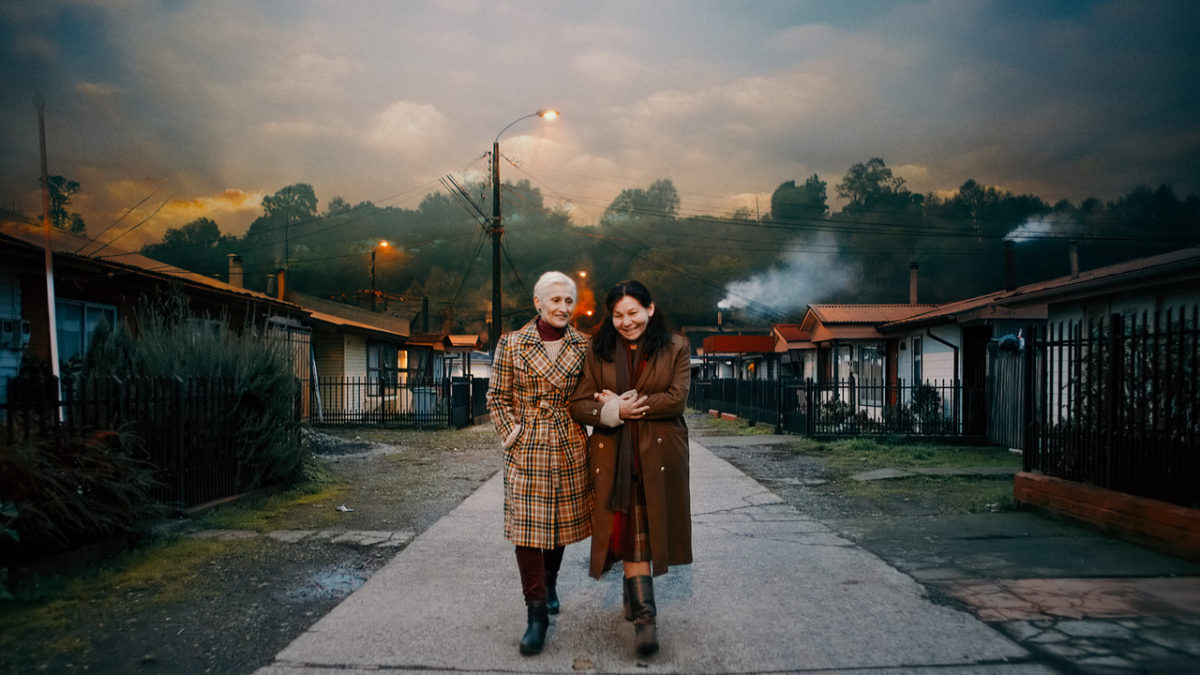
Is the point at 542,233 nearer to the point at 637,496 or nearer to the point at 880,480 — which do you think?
the point at 880,480

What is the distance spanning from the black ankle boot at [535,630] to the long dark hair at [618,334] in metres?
1.21

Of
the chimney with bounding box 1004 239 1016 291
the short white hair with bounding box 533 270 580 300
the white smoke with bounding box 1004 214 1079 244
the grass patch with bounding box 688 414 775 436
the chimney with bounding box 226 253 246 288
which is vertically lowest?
the grass patch with bounding box 688 414 775 436

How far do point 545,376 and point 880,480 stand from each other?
7.21 meters

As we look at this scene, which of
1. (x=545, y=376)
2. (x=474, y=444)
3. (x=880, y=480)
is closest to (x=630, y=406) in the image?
(x=545, y=376)

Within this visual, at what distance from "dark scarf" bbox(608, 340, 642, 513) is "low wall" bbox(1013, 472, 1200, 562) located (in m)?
4.23

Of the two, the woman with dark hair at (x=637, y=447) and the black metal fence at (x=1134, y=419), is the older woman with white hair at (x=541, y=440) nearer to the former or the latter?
the woman with dark hair at (x=637, y=447)

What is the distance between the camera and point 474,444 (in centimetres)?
1467

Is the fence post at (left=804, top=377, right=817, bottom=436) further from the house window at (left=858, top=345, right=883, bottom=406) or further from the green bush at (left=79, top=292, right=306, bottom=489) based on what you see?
the green bush at (left=79, top=292, right=306, bottom=489)

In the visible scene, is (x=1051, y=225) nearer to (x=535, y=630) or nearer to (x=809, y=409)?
(x=809, y=409)

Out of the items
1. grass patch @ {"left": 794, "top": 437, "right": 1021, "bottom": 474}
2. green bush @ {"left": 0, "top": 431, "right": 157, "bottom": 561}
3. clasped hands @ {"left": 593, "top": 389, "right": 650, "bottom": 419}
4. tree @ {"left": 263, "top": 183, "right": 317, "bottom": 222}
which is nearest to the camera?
clasped hands @ {"left": 593, "top": 389, "right": 650, "bottom": 419}

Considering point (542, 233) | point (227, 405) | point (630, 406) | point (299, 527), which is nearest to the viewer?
point (630, 406)

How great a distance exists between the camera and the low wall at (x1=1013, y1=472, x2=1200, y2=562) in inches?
199

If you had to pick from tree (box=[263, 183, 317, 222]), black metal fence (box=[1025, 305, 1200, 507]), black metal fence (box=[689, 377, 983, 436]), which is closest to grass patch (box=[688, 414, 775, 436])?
black metal fence (box=[689, 377, 983, 436])

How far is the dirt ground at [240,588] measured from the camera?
340 centimetres
